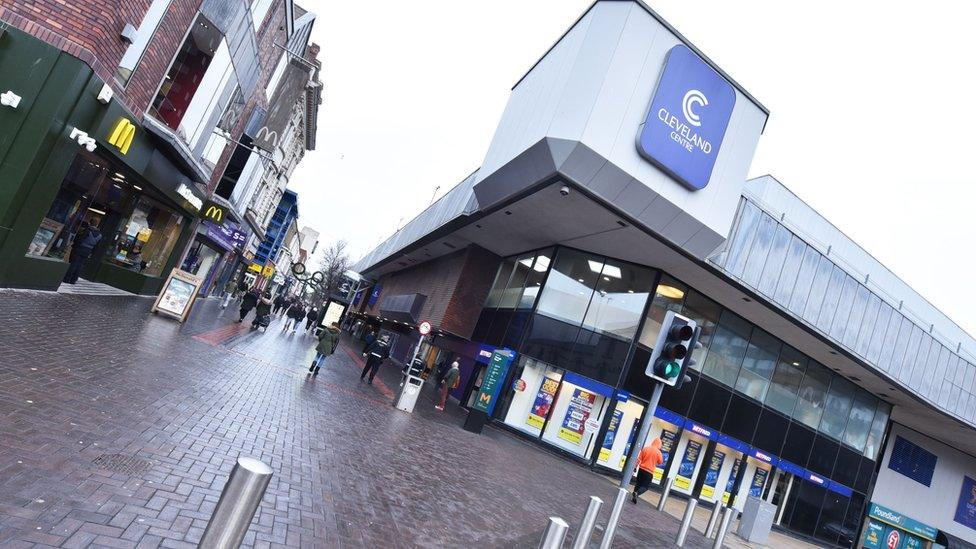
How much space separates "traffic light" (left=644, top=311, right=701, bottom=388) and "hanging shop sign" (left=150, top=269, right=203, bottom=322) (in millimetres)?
13219

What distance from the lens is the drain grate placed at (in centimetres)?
429

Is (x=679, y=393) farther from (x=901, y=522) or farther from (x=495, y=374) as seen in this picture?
(x=901, y=522)

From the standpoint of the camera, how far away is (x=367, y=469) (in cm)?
693

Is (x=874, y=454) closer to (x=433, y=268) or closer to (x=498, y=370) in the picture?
(x=498, y=370)

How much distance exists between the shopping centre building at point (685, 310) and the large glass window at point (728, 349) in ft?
0.27

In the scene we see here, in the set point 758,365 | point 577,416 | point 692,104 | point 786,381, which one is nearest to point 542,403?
point 577,416

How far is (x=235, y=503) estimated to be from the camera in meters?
2.38

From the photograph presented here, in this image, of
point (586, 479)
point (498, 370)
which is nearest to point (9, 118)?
point (498, 370)

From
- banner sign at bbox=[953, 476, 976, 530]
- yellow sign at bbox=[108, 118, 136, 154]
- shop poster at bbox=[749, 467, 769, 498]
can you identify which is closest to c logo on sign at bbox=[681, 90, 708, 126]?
yellow sign at bbox=[108, 118, 136, 154]

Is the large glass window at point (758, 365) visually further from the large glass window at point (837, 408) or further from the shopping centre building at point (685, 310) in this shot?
the large glass window at point (837, 408)

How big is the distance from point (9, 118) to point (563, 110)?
11.1 meters

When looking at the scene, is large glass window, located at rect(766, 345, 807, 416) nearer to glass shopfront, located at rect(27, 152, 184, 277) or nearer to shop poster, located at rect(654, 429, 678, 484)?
shop poster, located at rect(654, 429, 678, 484)

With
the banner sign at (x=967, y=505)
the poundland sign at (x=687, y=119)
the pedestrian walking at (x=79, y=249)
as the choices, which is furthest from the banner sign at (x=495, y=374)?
the banner sign at (x=967, y=505)

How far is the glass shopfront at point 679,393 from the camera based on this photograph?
1683cm
